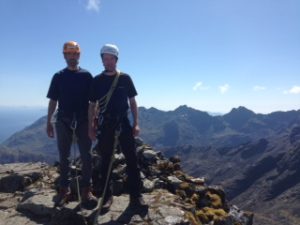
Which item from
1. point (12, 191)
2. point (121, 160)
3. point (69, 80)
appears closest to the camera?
point (69, 80)

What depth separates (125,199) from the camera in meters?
15.0

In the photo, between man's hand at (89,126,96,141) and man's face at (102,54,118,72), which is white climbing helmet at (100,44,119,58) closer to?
man's face at (102,54,118,72)

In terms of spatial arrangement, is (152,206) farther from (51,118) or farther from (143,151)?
(143,151)

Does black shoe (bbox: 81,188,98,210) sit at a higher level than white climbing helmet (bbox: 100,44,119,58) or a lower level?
lower

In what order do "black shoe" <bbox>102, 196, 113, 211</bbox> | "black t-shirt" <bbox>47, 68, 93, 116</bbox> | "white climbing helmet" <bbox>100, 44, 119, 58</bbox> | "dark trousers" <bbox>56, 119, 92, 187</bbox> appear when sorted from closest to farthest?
"white climbing helmet" <bbox>100, 44, 119, 58</bbox>, "black shoe" <bbox>102, 196, 113, 211</bbox>, "black t-shirt" <bbox>47, 68, 93, 116</bbox>, "dark trousers" <bbox>56, 119, 92, 187</bbox>

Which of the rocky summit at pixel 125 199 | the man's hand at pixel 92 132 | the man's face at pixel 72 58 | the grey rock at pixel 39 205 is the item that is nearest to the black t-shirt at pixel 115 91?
the man's hand at pixel 92 132

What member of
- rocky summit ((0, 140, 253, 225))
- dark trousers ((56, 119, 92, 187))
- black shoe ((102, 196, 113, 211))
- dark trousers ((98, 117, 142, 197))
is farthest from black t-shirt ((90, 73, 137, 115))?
black shoe ((102, 196, 113, 211))

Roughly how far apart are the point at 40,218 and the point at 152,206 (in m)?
3.96

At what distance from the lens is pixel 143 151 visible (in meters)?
21.0

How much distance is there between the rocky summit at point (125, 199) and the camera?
43.8 feet

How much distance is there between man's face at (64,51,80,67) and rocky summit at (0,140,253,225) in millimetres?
4140

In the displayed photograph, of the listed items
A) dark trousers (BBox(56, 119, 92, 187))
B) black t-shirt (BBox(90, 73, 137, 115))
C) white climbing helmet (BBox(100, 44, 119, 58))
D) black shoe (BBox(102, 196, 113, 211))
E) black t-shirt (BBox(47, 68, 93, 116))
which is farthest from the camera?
dark trousers (BBox(56, 119, 92, 187))

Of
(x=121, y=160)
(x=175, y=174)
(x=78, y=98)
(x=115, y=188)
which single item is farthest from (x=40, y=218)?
(x=175, y=174)

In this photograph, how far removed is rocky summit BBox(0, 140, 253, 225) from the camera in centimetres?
1334
